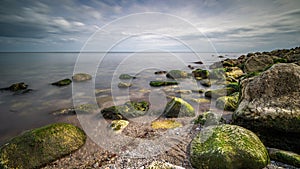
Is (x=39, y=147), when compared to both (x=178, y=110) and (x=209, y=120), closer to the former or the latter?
(x=178, y=110)

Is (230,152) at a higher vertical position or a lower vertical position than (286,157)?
higher

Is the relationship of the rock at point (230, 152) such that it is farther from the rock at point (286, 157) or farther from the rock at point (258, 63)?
the rock at point (258, 63)

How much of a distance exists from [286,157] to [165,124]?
3716 millimetres

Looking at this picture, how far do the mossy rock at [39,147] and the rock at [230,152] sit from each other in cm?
356

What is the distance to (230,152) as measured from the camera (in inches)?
134

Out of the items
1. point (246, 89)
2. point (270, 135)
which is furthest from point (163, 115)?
point (270, 135)

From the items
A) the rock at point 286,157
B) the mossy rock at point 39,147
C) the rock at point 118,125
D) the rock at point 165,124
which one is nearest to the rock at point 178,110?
the rock at point 165,124

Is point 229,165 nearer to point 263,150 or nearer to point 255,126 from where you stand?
point 263,150

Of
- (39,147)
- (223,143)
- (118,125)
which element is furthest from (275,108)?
(39,147)

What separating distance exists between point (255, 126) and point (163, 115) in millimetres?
3675

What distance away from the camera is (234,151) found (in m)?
3.43

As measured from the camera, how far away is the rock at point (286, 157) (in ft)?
11.5

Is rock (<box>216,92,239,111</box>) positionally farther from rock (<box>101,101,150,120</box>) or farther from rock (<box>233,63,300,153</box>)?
rock (<box>101,101,150,120</box>)

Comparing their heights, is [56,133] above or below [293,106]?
below
